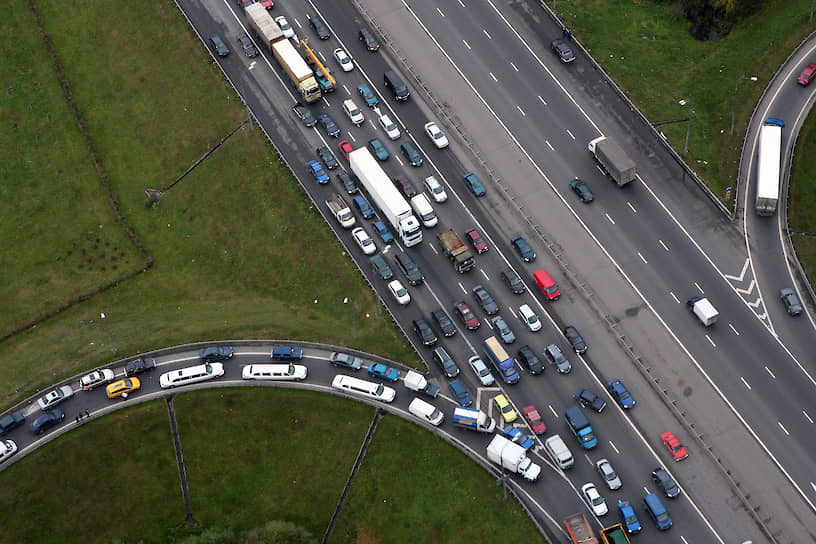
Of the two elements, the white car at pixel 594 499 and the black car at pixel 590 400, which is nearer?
the white car at pixel 594 499

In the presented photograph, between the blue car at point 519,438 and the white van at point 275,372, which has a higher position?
the white van at point 275,372

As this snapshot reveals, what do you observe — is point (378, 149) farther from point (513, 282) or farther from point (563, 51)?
point (563, 51)

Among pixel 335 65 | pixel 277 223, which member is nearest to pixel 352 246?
pixel 277 223

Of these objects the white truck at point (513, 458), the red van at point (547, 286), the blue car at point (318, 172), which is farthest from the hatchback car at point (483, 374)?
the blue car at point (318, 172)

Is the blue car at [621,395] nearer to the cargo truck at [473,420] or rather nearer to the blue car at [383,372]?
the cargo truck at [473,420]

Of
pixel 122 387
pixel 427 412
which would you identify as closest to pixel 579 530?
pixel 427 412

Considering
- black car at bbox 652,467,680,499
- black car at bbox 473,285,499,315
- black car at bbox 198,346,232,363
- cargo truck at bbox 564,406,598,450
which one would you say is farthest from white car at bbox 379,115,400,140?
black car at bbox 652,467,680,499

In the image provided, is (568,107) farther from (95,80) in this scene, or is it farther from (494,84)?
(95,80)

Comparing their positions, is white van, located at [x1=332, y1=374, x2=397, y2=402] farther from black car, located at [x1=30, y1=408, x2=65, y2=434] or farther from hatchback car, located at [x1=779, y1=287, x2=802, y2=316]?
hatchback car, located at [x1=779, y1=287, x2=802, y2=316]
